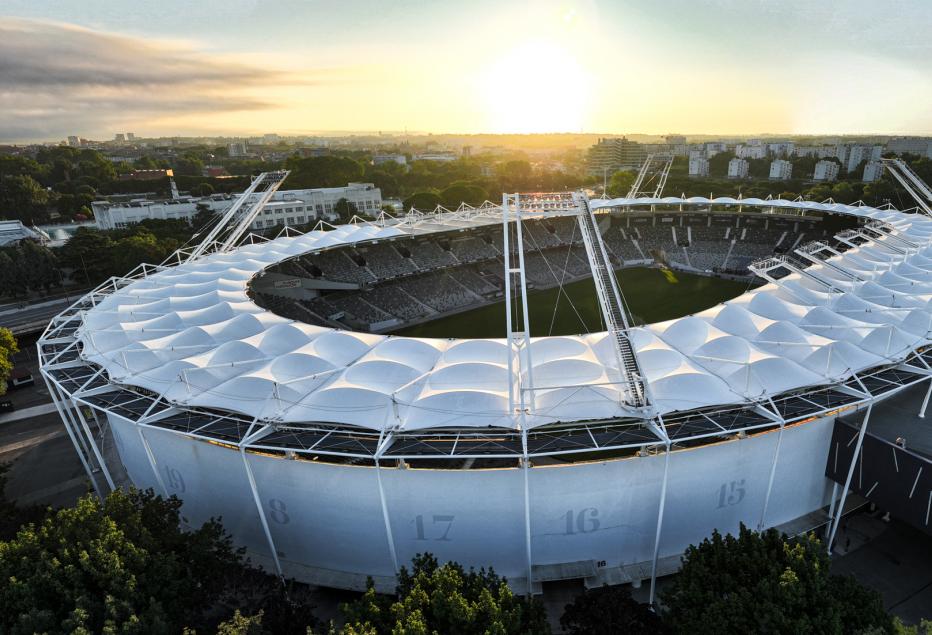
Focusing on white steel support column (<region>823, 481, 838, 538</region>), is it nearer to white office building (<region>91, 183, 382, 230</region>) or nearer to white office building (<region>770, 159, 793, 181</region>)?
white office building (<region>91, 183, 382, 230</region>)

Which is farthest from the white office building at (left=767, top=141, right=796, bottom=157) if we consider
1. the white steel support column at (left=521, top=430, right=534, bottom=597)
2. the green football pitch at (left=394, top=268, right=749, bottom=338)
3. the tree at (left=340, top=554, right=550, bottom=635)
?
the tree at (left=340, top=554, right=550, bottom=635)

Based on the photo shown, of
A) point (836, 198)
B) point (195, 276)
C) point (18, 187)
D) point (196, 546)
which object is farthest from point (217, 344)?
point (836, 198)

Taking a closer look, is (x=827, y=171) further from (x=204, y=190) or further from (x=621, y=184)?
(x=204, y=190)

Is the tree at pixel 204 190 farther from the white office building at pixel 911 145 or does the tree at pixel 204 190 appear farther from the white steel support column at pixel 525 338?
the white office building at pixel 911 145

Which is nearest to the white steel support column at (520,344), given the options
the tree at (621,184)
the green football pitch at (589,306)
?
the green football pitch at (589,306)

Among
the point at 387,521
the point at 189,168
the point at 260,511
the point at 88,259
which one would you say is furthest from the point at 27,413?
the point at 189,168
